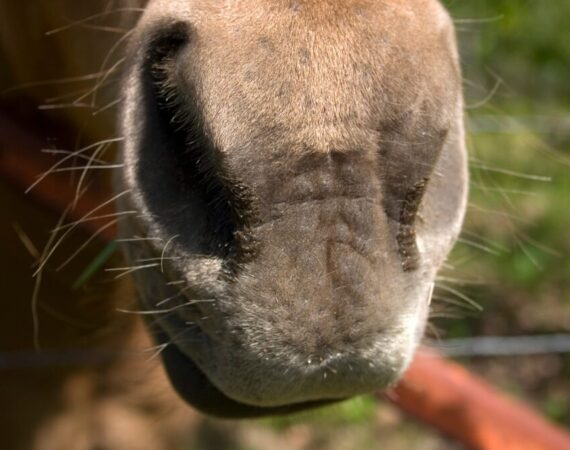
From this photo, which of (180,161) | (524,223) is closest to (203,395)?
(180,161)

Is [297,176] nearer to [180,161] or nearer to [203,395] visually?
[180,161]

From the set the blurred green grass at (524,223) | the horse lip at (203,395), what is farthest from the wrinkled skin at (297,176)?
the blurred green grass at (524,223)

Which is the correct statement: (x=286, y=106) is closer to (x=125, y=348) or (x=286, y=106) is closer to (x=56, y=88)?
(x=56, y=88)

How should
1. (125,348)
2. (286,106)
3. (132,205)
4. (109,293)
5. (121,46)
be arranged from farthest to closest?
(125,348) < (109,293) < (121,46) < (132,205) < (286,106)

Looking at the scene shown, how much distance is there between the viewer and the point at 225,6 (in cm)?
91

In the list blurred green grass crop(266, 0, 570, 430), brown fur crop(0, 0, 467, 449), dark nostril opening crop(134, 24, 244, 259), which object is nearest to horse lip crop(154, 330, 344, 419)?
brown fur crop(0, 0, 467, 449)

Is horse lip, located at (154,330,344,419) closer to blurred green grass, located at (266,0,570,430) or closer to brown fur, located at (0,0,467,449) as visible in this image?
brown fur, located at (0,0,467,449)

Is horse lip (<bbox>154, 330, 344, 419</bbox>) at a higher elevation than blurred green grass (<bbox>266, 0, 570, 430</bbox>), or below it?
higher

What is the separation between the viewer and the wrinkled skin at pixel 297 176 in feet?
2.84

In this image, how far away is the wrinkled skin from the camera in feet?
2.84

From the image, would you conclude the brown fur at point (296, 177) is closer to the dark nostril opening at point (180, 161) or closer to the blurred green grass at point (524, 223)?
the dark nostril opening at point (180, 161)

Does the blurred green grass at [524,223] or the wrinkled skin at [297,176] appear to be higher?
the wrinkled skin at [297,176]

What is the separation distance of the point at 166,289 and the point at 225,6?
12.7 inches

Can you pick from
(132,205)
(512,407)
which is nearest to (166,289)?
(132,205)
